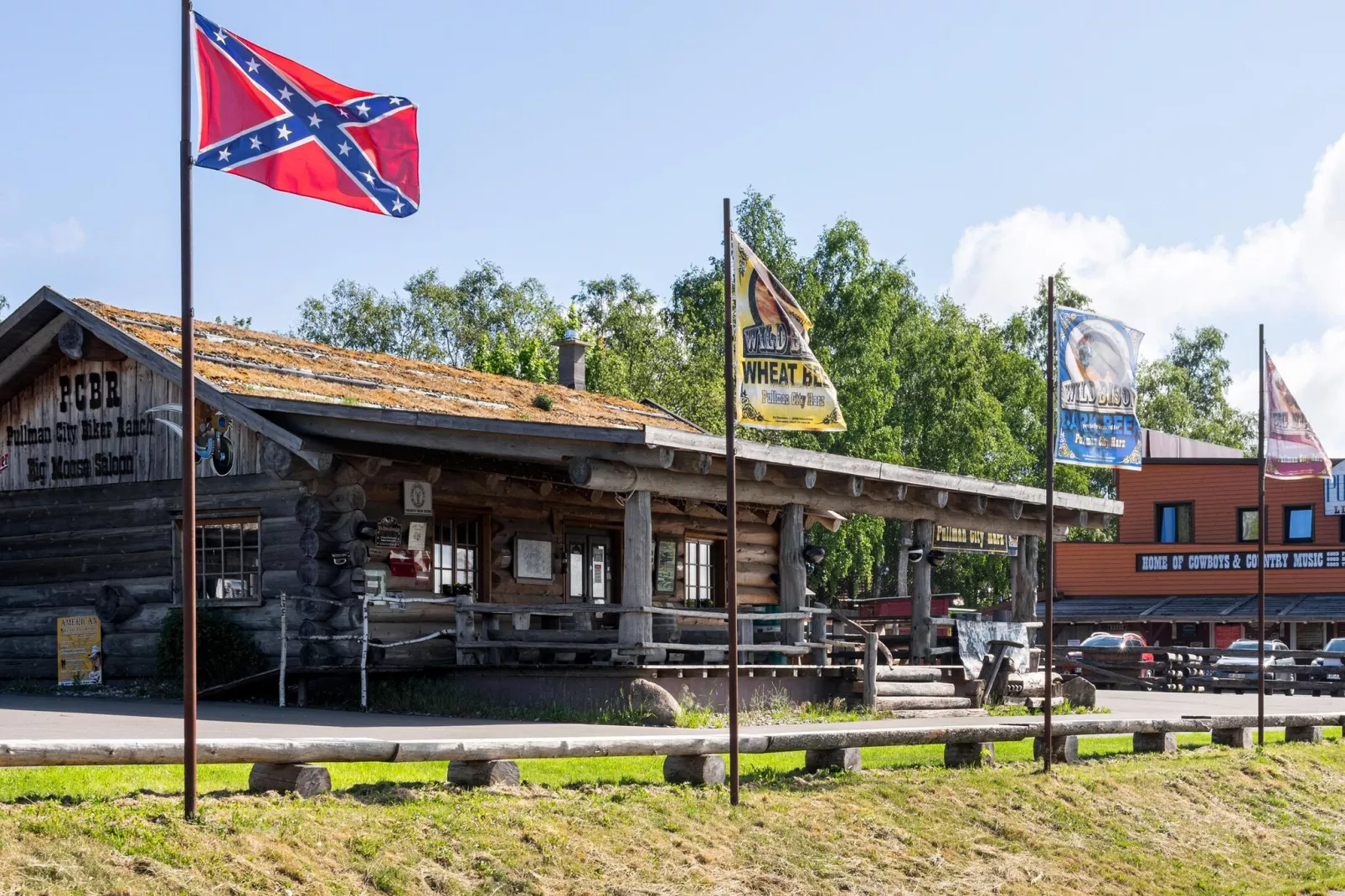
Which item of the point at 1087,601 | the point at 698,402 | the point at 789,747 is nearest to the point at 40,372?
the point at 789,747

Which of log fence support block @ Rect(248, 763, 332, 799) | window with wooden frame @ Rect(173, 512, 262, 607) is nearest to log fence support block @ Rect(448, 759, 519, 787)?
log fence support block @ Rect(248, 763, 332, 799)

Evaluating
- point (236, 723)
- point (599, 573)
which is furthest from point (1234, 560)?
point (236, 723)

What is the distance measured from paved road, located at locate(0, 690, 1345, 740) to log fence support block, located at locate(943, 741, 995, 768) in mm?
1198

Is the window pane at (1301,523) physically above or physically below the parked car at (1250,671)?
above

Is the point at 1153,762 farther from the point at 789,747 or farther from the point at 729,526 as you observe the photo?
the point at 729,526

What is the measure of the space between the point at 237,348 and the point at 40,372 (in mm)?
2850

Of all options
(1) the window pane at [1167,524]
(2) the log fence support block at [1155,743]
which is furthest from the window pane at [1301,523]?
(2) the log fence support block at [1155,743]

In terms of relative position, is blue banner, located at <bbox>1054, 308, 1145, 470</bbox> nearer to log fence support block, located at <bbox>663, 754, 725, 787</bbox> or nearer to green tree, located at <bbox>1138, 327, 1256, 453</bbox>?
log fence support block, located at <bbox>663, 754, 725, 787</bbox>

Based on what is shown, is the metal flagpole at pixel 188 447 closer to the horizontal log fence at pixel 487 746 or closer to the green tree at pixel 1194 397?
the horizontal log fence at pixel 487 746

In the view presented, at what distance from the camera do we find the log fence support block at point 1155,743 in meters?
18.1

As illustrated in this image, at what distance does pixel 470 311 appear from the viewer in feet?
205

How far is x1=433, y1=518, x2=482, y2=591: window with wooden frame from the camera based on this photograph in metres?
21.5

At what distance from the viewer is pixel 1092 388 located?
15.9 m

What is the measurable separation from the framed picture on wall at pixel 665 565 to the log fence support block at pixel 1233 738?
878cm
